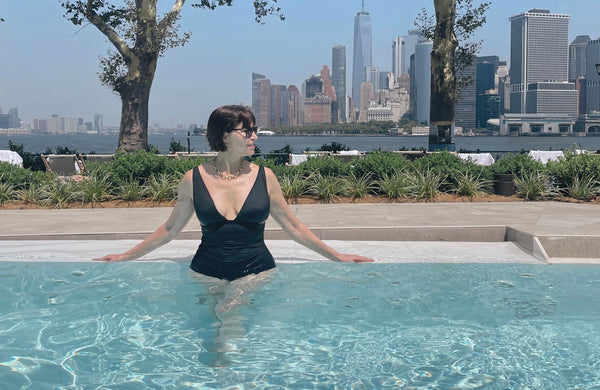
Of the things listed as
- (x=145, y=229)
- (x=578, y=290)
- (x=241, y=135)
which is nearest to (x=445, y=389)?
(x=241, y=135)

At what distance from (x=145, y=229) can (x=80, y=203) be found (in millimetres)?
4145

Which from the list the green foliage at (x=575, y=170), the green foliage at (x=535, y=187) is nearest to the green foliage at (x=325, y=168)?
the green foliage at (x=535, y=187)

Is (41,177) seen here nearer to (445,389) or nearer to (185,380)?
(185,380)

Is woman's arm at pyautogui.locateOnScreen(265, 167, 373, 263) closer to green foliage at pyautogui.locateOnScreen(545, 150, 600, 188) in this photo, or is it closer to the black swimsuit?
the black swimsuit

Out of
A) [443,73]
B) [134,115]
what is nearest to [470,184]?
[443,73]

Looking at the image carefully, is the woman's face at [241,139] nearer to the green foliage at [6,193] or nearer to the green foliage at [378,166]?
the green foliage at [378,166]

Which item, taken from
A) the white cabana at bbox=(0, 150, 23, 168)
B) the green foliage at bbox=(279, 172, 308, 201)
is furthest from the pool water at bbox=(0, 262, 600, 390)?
the white cabana at bbox=(0, 150, 23, 168)

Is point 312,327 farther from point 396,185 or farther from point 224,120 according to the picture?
point 396,185

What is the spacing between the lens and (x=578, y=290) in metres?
5.97

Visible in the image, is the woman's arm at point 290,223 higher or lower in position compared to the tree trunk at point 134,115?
lower

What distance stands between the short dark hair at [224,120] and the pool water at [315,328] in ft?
4.39

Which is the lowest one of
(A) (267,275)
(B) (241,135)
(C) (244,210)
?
(A) (267,275)

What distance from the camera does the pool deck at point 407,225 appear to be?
7.25 metres

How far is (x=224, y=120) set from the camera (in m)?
4.37
